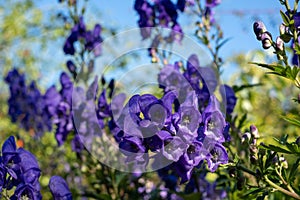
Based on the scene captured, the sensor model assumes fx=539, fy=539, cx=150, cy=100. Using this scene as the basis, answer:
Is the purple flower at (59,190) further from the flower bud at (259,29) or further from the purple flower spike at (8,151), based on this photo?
the flower bud at (259,29)

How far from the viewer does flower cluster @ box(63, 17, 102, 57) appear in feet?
11.9

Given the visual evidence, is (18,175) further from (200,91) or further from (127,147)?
(200,91)

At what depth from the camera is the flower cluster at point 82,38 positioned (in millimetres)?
3617

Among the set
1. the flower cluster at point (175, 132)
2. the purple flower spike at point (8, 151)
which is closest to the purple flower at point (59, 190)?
the purple flower spike at point (8, 151)

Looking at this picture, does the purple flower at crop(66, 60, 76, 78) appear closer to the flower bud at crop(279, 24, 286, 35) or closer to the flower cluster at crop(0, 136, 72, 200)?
the flower cluster at crop(0, 136, 72, 200)

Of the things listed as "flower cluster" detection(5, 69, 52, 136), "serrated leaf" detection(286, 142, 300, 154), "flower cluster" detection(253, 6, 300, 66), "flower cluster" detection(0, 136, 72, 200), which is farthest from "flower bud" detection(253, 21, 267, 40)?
"flower cluster" detection(5, 69, 52, 136)

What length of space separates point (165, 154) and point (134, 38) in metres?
1.71

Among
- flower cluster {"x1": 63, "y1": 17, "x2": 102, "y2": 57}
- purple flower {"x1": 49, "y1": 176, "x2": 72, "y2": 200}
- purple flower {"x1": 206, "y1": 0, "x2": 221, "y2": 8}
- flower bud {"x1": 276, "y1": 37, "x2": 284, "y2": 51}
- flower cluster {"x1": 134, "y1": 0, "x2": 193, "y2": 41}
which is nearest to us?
flower bud {"x1": 276, "y1": 37, "x2": 284, "y2": 51}

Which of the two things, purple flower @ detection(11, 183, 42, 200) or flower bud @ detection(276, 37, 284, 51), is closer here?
flower bud @ detection(276, 37, 284, 51)

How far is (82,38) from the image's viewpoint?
3.63 metres

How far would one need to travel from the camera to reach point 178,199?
110 inches

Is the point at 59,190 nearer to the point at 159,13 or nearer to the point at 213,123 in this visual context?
the point at 213,123

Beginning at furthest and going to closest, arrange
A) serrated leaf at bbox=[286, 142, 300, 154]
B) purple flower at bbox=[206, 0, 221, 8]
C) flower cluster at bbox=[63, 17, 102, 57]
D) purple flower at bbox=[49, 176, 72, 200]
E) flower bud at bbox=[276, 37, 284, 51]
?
flower cluster at bbox=[63, 17, 102, 57]
purple flower at bbox=[206, 0, 221, 8]
purple flower at bbox=[49, 176, 72, 200]
flower bud at bbox=[276, 37, 284, 51]
serrated leaf at bbox=[286, 142, 300, 154]

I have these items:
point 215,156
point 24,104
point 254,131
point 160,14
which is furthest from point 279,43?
point 24,104
